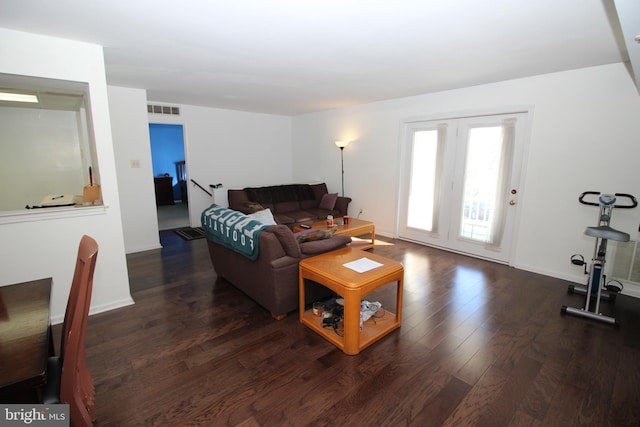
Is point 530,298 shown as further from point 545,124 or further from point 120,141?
point 120,141

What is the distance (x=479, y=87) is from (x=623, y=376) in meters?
3.38

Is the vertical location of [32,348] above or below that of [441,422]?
above

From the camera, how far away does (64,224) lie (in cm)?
255

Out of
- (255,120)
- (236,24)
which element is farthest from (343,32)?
(255,120)

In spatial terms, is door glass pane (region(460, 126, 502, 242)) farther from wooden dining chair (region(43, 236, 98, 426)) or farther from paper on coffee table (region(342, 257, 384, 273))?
wooden dining chair (region(43, 236, 98, 426))

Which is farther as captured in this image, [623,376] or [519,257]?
[519,257]

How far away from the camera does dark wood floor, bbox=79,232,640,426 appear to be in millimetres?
1697

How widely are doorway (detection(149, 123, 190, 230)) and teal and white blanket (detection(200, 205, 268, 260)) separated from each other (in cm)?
515

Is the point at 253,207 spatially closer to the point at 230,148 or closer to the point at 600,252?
the point at 230,148

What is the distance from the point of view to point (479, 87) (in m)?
3.92

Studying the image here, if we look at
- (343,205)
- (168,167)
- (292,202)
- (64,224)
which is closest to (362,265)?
(64,224)

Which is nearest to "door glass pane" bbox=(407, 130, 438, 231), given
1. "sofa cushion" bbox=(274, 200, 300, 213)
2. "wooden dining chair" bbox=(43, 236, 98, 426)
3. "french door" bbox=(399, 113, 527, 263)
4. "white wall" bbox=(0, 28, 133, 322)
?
"french door" bbox=(399, 113, 527, 263)

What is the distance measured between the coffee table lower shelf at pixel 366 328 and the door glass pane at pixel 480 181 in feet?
7.60

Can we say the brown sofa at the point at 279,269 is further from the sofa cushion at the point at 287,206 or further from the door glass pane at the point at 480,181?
the sofa cushion at the point at 287,206
